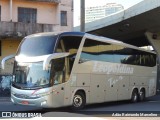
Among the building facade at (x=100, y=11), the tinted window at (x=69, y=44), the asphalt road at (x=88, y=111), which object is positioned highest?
the building facade at (x=100, y=11)

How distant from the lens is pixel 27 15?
111 feet

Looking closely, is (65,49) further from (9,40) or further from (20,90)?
(9,40)

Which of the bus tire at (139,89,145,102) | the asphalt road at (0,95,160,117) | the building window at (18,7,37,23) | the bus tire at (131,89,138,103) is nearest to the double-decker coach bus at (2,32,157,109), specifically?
the asphalt road at (0,95,160,117)

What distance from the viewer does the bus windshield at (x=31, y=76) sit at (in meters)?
15.0

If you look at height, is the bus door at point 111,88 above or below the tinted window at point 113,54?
below

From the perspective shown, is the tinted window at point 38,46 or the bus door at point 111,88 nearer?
the tinted window at point 38,46

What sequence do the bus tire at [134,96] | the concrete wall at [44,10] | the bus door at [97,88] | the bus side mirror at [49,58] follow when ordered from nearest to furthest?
the bus side mirror at [49,58], the bus door at [97,88], the bus tire at [134,96], the concrete wall at [44,10]

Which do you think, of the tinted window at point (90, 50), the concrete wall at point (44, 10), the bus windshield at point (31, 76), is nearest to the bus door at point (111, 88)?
the tinted window at point (90, 50)

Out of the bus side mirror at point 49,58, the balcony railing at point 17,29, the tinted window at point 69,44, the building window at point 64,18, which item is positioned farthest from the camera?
the building window at point 64,18

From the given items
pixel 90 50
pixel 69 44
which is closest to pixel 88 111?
pixel 90 50

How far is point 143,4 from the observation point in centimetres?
2755

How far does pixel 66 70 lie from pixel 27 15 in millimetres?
19329

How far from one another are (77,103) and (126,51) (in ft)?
18.9

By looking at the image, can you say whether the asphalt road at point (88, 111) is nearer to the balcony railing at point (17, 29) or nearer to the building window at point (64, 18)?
the balcony railing at point (17, 29)
